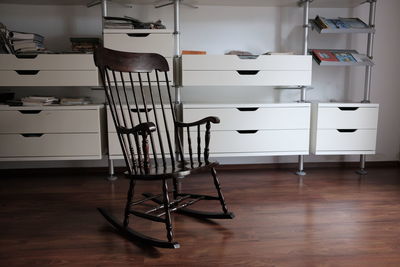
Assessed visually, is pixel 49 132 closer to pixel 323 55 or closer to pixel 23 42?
pixel 23 42

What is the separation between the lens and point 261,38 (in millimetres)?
2785

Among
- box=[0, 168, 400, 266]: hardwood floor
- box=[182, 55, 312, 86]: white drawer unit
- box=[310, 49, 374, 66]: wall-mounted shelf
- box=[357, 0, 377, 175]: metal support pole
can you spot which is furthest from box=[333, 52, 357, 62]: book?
box=[0, 168, 400, 266]: hardwood floor

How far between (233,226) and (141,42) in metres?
1.44

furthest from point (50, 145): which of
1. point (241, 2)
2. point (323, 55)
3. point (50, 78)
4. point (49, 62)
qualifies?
point (323, 55)

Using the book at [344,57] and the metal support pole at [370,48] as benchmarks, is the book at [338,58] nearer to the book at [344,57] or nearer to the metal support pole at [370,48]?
the book at [344,57]

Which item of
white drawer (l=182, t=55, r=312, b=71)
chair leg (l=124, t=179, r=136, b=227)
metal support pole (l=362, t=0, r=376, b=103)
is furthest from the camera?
metal support pole (l=362, t=0, r=376, b=103)

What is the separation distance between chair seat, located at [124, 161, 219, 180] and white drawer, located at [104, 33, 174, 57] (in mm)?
1026

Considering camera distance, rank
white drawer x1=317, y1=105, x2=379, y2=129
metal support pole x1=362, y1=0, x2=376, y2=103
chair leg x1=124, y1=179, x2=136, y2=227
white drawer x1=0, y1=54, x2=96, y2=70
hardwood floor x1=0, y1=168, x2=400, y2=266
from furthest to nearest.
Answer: metal support pole x1=362, y1=0, x2=376, y2=103 → white drawer x1=317, y1=105, x2=379, y2=129 → white drawer x1=0, y1=54, x2=96, y2=70 → chair leg x1=124, y1=179, x2=136, y2=227 → hardwood floor x1=0, y1=168, x2=400, y2=266

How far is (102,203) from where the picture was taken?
6.66 ft

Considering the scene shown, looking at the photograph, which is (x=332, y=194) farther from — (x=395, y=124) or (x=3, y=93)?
(x=3, y=93)

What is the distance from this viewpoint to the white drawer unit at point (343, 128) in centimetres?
250

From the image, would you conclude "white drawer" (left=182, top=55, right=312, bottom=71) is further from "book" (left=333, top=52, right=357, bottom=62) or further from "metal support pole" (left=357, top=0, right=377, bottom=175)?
"metal support pole" (left=357, top=0, right=377, bottom=175)

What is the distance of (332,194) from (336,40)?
1432mm

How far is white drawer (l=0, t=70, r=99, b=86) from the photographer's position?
228 cm
